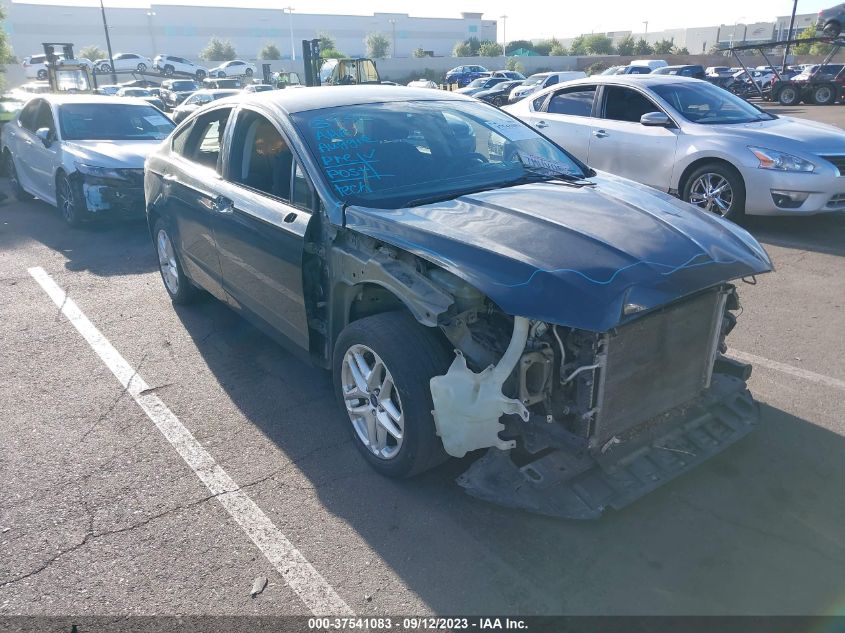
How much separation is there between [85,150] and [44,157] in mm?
1074

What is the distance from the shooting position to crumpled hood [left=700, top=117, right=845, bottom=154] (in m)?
7.13

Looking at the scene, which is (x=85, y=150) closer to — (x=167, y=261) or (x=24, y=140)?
(x=24, y=140)

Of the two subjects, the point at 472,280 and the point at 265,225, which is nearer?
the point at 472,280

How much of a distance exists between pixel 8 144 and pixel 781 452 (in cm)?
1164

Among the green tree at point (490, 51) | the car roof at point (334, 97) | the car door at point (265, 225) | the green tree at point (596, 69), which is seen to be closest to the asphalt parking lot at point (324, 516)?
the car door at point (265, 225)

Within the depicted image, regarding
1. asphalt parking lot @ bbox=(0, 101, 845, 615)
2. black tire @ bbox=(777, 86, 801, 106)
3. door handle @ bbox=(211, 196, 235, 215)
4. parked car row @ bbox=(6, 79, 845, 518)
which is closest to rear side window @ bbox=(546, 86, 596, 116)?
parked car row @ bbox=(6, 79, 845, 518)

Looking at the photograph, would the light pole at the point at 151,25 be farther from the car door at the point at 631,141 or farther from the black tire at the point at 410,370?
the black tire at the point at 410,370

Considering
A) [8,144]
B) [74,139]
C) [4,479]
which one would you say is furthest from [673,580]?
[8,144]

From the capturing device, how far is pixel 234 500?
10.8 feet

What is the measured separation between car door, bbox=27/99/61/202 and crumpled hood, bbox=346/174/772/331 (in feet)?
24.0

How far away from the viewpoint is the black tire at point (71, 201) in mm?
8461

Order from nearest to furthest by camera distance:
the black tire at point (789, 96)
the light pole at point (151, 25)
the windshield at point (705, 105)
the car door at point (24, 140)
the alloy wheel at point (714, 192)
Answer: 1. the alloy wheel at point (714, 192)
2. the windshield at point (705, 105)
3. the car door at point (24, 140)
4. the black tire at point (789, 96)
5. the light pole at point (151, 25)

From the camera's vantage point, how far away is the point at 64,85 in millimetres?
21031

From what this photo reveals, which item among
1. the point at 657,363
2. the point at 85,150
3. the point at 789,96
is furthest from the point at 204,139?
the point at 789,96
